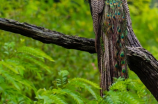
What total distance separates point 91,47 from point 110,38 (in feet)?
0.93

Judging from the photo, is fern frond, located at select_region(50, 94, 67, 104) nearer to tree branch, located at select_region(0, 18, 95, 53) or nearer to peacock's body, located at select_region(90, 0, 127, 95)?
peacock's body, located at select_region(90, 0, 127, 95)

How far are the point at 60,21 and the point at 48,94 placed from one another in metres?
3.69

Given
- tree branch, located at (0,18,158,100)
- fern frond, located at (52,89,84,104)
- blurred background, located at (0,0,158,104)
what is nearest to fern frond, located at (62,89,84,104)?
fern frond, located at (52,89,84,104)

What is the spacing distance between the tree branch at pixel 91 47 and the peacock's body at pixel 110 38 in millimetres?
112

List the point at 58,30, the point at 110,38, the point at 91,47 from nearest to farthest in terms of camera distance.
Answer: the point at 110,38 → the point at 91,47 → the point at 58,30

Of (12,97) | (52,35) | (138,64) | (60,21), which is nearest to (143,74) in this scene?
(138,64)

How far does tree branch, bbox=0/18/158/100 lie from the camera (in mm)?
2799

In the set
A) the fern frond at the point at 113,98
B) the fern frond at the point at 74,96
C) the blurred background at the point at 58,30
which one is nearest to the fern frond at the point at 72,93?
the fern frond at the point at 74,96

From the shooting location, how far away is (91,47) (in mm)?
3248

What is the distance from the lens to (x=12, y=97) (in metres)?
2.07

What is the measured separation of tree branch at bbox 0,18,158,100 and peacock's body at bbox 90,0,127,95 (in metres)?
0.11

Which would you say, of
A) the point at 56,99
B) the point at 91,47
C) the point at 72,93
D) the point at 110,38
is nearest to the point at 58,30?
the point at 91,47

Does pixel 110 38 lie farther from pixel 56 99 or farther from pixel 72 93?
pixel 56 99

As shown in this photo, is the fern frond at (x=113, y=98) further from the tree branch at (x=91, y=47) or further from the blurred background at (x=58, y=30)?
the blurred background at (x=58, y=30)
